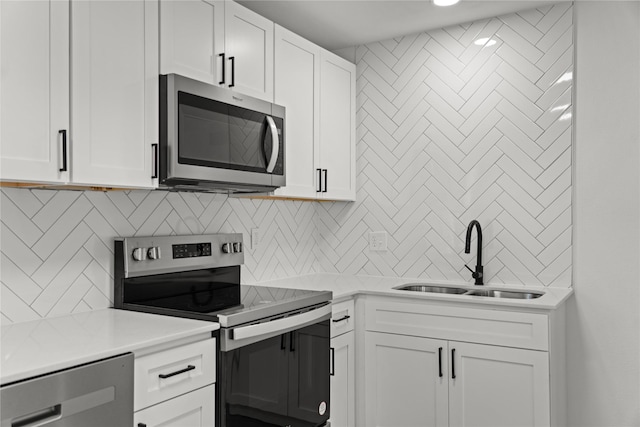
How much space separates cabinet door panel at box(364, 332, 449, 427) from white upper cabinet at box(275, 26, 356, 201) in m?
0.88

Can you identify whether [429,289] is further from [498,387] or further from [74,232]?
[74,232]

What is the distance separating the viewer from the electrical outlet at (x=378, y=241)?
10.6 ft

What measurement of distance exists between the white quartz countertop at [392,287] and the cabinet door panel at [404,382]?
221 mm

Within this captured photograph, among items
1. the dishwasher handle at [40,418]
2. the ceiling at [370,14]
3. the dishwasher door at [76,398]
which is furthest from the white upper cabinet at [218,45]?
the dishwasher handle at [40,418]

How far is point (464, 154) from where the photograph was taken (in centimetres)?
299

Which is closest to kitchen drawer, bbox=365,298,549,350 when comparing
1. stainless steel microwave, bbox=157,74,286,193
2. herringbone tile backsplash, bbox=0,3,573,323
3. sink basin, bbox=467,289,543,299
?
sink basin, bbox=467,289,543,299

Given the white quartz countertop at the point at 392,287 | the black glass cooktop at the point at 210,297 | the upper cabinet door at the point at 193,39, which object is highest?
the upper cabinet door at the point at 193,39

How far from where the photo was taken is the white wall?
2562mm

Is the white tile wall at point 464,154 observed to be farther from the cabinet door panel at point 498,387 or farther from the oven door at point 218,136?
the oven door at point 218,136

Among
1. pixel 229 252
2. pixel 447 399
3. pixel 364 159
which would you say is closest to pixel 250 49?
pixel 229 252

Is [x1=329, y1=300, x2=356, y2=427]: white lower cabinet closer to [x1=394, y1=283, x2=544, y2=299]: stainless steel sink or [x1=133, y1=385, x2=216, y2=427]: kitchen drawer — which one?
[x1=394, y1=283, x2=544, y2=299]: stainless steel sink

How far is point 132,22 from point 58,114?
46cm

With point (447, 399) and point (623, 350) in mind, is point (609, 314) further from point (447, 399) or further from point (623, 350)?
point (447, 399)

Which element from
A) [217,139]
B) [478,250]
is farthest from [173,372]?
[478,250]
